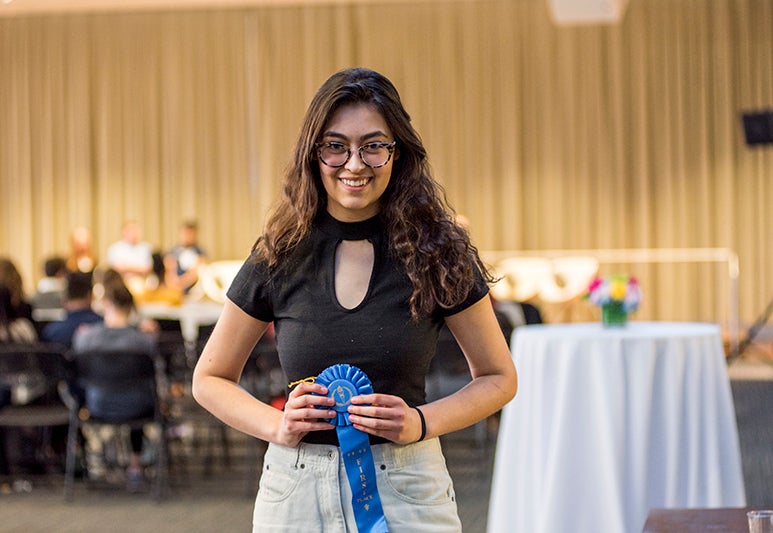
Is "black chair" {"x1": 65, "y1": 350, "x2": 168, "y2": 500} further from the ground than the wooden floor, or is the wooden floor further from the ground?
"black chair" {"x1": 65, "y1": 350, "x2": 168, "y2": 500}

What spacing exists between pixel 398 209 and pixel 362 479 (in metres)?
0.42

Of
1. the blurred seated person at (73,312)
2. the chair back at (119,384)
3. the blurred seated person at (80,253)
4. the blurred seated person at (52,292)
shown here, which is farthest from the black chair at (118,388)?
the blurred seated person at (80,253)

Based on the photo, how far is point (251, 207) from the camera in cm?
1530

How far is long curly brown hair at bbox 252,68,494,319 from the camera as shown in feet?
6.03

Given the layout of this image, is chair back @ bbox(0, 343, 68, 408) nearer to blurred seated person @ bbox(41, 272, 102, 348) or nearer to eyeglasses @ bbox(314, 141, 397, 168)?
blurred seated person @ bbox(41, 272, 102, 348)

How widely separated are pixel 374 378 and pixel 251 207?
13.6m

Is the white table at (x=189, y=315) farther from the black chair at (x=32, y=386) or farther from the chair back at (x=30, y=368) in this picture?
the chair back at (x=30, y=368)

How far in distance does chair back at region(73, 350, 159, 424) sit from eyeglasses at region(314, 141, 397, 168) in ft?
14.3

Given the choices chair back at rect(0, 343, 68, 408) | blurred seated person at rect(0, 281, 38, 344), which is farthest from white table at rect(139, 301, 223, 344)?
chair back at rect(0, 343, 68, 408)

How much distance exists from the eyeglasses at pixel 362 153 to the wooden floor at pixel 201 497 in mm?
3663

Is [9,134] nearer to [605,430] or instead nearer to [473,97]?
[473,97]

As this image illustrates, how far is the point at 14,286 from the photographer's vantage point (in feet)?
23.4

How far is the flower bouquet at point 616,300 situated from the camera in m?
4.96

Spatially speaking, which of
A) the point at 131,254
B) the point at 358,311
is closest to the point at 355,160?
the point at 358,311
